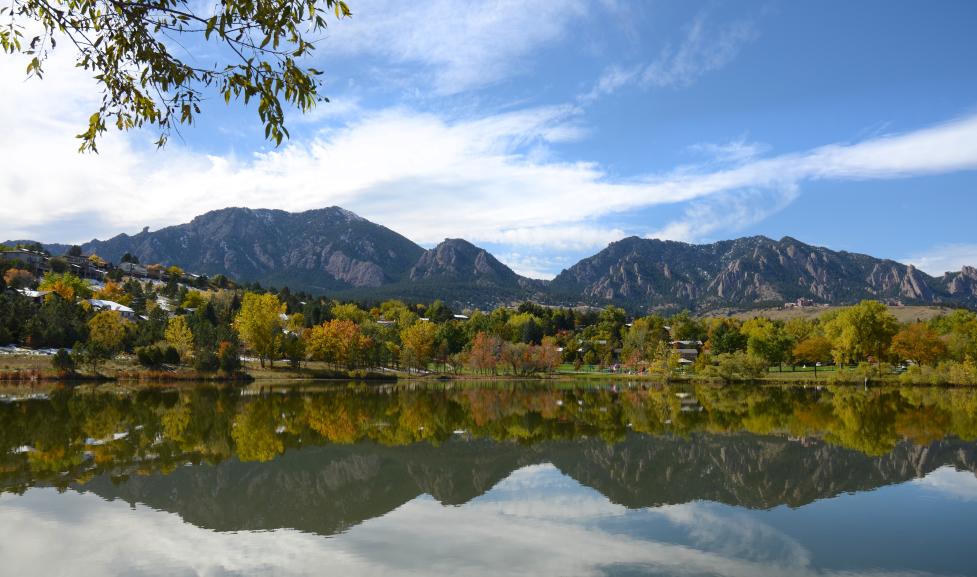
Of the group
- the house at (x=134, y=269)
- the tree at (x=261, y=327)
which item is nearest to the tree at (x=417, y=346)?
the tree at (x=261, y=327)

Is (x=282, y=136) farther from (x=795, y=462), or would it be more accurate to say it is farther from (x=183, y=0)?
(x=795, y=462)

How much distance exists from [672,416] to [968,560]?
88.6 ft

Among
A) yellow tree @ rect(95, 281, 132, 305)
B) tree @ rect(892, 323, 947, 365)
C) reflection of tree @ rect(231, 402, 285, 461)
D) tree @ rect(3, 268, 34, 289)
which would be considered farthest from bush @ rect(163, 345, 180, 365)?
tree @ rect(892, 323, 947, 365)

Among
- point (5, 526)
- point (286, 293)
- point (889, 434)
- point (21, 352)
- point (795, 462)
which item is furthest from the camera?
point (286, 293)

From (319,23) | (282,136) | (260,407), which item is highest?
(319,23)

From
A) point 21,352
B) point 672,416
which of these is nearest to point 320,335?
point 21,352

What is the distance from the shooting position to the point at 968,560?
38.1 feet

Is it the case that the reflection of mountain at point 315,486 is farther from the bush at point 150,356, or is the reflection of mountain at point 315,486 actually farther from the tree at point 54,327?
the tree at point 54,327

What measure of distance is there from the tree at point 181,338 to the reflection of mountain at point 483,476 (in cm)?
6180

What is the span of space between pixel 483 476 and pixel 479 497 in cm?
294

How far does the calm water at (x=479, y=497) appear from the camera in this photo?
37.2 ft

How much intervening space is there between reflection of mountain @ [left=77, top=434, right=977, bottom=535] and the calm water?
104 millimetres

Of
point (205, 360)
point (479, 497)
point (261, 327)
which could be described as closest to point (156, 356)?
point (205, 360)

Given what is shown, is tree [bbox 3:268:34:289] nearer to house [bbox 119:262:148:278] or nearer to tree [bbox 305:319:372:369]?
house [bbox 119:262:148:278]
